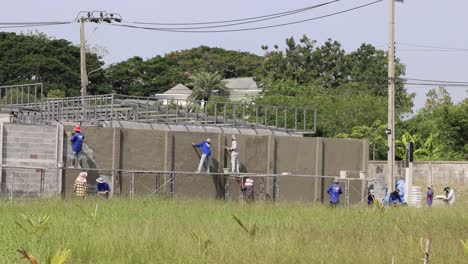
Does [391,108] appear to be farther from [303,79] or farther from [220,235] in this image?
[303,79]

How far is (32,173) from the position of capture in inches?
1164

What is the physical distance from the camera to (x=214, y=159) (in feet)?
114

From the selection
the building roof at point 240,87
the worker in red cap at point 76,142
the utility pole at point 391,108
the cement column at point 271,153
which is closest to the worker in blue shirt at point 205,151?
the cement column at point 271,153

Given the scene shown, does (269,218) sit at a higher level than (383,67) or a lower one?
lower

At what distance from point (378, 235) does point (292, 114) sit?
4340cm

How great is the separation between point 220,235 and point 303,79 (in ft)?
239

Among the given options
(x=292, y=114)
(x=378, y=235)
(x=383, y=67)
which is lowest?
(x=378, y=235)

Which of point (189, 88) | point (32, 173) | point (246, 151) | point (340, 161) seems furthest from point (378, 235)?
point (189, 88)

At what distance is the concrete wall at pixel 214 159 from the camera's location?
31.7 metres

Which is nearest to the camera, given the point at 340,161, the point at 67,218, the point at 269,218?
the point at 67,218

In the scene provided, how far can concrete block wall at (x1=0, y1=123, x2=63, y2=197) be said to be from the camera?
29.1 metres

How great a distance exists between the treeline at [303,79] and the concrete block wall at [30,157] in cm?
2978

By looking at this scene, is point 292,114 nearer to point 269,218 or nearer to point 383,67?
point 383,67

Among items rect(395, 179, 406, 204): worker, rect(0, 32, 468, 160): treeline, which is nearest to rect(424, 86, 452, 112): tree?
rect(0, 32, 468, 160): treeline
